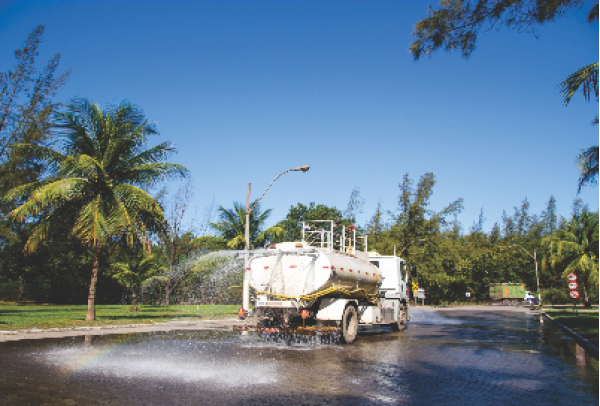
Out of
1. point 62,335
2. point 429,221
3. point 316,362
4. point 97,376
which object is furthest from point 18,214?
point 429,221

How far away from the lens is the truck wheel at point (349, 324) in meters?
13.8

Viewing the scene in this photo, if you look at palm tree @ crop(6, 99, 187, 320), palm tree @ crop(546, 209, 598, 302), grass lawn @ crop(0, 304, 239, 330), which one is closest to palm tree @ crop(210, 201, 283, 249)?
grass lawn @ crop(0, 304, 239, 330)

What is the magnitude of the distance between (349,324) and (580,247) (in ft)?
137

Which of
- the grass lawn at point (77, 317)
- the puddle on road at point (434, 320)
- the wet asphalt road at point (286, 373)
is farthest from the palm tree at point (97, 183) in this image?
the puddle on road at point (434, 320)

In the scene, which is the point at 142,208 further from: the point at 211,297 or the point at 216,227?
the point at 211,297

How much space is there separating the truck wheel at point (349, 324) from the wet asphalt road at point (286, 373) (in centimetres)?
60

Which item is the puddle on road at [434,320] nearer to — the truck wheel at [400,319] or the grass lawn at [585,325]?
the grass lawn at [585,325]

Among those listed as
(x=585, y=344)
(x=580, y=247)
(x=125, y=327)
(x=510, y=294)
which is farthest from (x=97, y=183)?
(x=510, y=294)

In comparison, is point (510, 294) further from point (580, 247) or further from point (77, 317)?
point (77, 317)

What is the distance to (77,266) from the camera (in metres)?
48.0

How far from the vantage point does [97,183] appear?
20281 millimetres

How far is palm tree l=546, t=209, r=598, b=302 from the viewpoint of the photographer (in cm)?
4517

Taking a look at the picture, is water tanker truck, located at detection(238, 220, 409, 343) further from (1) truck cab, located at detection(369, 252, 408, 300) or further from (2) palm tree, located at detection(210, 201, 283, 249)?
(2) palm tree, located at detection(210, 201, 283, 249)

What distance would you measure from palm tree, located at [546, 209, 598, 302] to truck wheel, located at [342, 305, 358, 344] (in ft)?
129
